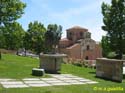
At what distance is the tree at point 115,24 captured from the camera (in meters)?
28.4

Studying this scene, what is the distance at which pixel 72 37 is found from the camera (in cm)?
8188

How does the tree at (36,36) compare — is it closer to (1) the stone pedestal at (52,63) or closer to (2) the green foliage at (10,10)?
(2) the green foliage at (10,10)

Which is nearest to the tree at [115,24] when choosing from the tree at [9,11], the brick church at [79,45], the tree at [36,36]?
the tree at [9,11]

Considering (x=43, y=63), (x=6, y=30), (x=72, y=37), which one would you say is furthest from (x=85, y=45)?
(x=43, y=63)

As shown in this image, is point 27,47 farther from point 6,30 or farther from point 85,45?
point 6,30

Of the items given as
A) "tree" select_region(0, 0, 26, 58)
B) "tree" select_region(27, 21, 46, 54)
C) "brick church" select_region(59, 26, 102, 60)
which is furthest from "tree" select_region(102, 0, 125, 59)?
"brick church" select_region(59, 26, 102, 60)

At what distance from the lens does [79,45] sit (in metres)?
78.1

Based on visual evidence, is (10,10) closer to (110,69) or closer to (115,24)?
(115,24)

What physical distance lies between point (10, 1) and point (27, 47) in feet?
133

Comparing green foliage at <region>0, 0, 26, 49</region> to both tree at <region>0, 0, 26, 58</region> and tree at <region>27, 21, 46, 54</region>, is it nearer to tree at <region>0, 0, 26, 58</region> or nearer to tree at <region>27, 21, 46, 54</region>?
tree at <region>0, 0, 26, 58</region>

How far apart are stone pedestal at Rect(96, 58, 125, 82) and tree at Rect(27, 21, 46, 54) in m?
51.3

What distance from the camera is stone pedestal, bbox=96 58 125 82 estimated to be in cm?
1534

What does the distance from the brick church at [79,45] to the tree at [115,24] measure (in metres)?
47.4

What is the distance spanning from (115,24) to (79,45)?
164ft
